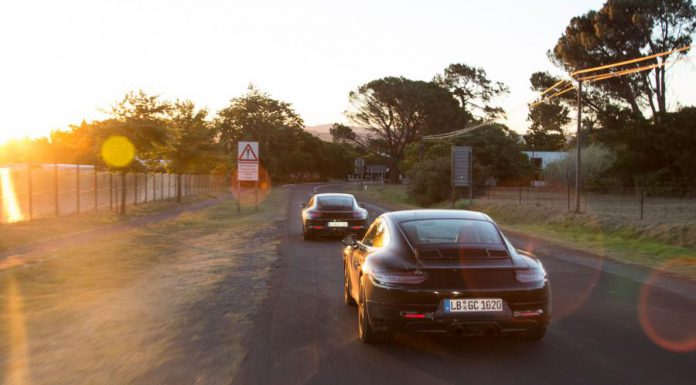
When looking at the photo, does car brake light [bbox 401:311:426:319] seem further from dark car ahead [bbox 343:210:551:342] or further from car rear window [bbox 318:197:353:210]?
car rear window [bbox 318:197:353:210]

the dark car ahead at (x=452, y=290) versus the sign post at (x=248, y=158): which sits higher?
the sign post at (x=248, y=158)

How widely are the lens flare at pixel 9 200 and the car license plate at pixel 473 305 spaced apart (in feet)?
62.3

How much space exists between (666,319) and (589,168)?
4432 centimetres

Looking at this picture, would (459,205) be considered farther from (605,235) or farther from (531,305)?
(531,305)

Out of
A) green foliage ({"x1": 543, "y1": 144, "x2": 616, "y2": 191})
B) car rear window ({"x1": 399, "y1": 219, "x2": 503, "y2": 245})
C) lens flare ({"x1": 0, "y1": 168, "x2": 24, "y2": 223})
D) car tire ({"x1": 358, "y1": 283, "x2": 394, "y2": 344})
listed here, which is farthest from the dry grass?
green foliage ({"x1": 543, "y1": 144, "x2": 616, "y2": 191})

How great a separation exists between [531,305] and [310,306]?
3270 mm

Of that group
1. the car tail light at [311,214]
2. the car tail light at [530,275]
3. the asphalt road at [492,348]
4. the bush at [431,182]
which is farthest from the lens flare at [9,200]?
the bush at [431,182]

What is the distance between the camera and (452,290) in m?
5.69

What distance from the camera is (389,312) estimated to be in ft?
19.0

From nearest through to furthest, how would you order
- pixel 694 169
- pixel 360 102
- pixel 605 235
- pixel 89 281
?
pixel 89 281 → pixel 605 235 → pixel 694 169 → pixel 360 102

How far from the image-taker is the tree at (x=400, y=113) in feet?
260

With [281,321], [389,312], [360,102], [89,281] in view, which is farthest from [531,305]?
[360,102]

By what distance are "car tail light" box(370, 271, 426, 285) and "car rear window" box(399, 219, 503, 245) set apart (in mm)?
572

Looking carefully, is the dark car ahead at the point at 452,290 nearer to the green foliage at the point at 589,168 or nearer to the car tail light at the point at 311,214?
the car tail light at the point at 311,214
